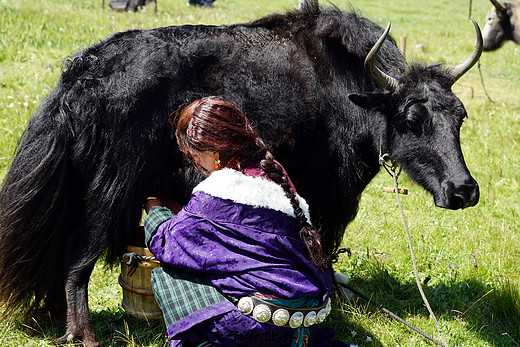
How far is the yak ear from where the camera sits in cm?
341

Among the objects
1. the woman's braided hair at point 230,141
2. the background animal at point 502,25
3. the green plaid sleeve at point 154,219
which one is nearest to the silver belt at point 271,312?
the woman's braided hair at point 230,141

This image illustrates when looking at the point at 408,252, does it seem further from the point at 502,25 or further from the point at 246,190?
the point at 502,25

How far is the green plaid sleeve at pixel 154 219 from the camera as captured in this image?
8.45ft

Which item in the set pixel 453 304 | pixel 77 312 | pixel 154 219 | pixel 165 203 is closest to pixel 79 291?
pixel 77 312

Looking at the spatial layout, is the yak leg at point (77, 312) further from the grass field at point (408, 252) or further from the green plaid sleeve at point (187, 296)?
Result: the green plaid sleeve at point (187, 296)

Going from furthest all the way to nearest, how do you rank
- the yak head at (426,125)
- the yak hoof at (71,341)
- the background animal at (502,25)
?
the background animal at (502,25)
the yak head at (426,125)
the yak hoof at (71,341)

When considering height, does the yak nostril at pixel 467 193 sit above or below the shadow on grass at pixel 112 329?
above

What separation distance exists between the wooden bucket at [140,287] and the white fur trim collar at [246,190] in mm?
670

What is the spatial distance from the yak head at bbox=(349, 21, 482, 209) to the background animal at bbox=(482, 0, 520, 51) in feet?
22.2

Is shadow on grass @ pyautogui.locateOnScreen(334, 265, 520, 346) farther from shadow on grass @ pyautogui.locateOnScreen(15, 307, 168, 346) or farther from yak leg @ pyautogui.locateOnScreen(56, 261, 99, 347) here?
yak leg @ pyautogui.locateOnScreen(56, 261, 99, 347)

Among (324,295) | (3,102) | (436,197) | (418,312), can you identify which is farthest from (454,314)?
(3,102)

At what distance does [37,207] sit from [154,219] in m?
0.87

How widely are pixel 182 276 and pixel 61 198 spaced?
102 centimetres

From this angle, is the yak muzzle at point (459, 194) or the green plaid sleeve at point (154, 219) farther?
the yak muzzle at point (459, 194)
